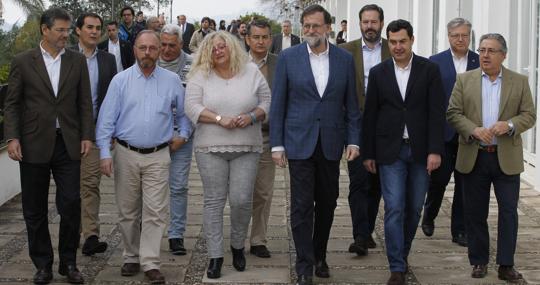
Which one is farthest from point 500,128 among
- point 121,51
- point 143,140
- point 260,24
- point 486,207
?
point 121,51

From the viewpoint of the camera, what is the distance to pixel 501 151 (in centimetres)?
666

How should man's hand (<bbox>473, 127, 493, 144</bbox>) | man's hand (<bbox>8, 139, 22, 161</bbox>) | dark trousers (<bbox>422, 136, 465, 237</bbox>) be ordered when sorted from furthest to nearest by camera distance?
dark trousers (<bbox>422, 136, 465, 237</bbox>) < man's hand (<bbox>473, 127, 493, 144</bbox>) < man's hand (<bbox>8, 139, 22, 161</bbox>)

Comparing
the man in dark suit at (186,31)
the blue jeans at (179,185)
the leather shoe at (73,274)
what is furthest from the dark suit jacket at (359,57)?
the man in dark suit at (186,31)

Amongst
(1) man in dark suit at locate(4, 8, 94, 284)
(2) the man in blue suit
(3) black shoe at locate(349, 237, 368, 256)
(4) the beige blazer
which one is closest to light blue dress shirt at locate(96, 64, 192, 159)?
(1) man in dark suit at locate(4, 8, 94, 284)

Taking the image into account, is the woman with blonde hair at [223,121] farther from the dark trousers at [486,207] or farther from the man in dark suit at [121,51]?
the man in dark suit at [121,51]

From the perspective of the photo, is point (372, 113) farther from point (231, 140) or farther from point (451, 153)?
point (451, 153)

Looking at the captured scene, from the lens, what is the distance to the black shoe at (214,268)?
6844 millimetres

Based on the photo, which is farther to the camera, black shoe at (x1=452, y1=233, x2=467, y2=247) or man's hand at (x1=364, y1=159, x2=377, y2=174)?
black shoe at (x1=452, y1=233, x2=467, y2=247)

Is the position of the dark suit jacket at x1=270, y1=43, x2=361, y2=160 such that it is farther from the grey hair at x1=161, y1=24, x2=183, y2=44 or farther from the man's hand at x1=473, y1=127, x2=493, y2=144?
the grey hair at x1=161, y1=24, x2=183, y2=44

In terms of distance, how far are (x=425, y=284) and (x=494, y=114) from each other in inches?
50.6

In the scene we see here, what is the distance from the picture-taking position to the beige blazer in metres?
6.64

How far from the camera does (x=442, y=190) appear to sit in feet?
27.4

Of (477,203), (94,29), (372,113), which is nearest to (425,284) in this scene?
(477,203)

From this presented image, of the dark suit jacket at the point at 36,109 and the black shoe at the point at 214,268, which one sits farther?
the black shoe at the point at 214,268
